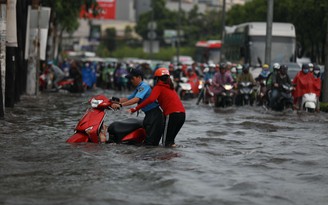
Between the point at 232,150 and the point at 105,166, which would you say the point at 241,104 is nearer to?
the point at 232,150

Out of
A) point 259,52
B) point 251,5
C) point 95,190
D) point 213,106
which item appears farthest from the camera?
point 251,5

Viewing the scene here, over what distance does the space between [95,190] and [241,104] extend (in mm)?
21254

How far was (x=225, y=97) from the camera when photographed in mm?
30094

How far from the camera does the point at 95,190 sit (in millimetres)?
10430

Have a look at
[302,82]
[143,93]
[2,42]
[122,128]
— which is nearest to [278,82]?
[302,82]

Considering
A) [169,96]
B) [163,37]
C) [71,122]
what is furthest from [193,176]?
[163,37]

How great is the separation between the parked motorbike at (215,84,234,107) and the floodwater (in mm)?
8518

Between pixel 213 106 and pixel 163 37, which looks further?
pixel 163 37

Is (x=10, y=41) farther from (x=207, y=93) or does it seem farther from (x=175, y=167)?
(x=175, y=167)

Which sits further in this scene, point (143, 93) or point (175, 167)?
point (143, 93)

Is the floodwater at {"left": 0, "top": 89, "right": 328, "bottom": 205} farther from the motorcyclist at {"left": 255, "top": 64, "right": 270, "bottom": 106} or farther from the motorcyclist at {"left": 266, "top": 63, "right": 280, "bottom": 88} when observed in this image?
the motorcyclist at {"left": 255, "top": 64, "right": 270, "bottom": 106}

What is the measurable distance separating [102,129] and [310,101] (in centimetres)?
1204

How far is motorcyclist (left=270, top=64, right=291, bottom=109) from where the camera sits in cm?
2739

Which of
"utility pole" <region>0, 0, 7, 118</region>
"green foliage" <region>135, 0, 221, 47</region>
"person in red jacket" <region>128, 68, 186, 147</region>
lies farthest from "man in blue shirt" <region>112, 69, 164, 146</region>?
"green foliage" <region>135, 0, 221, 47</region>
